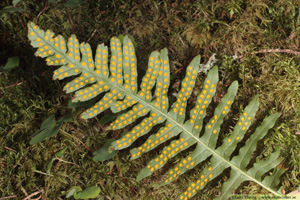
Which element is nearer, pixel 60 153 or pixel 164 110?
pixel 164 110

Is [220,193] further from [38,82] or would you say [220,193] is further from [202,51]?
[38,82]

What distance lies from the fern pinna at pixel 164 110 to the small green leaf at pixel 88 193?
1.33ft

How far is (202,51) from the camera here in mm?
3049

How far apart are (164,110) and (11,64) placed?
1497 mm

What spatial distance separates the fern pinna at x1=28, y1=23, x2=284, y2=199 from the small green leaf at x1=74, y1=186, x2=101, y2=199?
404 millimetres

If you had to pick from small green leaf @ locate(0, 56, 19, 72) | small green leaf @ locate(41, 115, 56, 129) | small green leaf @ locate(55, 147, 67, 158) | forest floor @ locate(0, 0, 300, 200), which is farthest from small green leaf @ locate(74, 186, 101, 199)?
small green leaf @ locate(0, 56, 19, 72)

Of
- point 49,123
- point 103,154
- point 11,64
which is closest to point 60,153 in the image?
point 49,123

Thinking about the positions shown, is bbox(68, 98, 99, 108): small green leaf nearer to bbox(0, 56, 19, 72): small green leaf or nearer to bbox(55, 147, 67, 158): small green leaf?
bbox(55, 147, 67, 158): small green leaf

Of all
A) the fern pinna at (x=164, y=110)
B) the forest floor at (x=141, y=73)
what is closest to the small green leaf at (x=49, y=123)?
the forest floor at (x=141, y=73)

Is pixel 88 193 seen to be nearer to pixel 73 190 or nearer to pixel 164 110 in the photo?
pixel 73 190

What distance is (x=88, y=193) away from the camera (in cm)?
278

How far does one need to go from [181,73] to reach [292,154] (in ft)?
3.85

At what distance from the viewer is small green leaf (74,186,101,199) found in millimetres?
2764

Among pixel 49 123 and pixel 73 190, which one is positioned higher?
pixel 49 123
